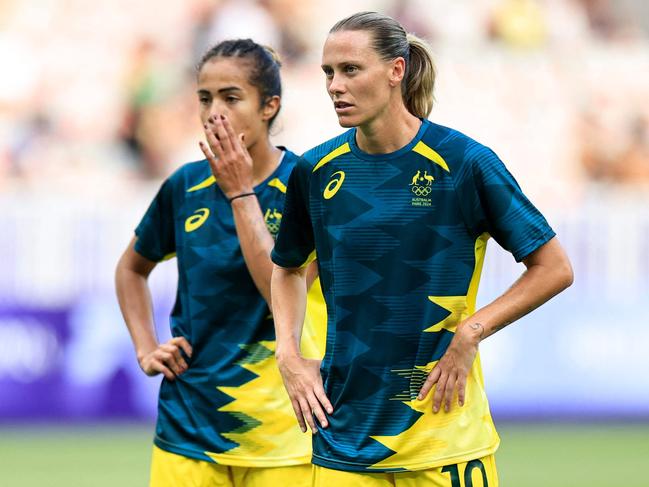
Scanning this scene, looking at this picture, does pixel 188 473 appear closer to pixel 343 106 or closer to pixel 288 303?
pixel 288 303

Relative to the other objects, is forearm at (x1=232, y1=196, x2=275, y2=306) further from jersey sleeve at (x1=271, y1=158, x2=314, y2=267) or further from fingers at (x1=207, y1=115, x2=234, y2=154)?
jersey sleeve at (x1=271, y1=158, x2=314, y2=267)

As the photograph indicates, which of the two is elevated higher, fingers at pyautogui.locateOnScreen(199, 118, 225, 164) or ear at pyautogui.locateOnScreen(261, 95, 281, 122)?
ear at pyautogui.locateOnScreen(261, 95, 281, 122)

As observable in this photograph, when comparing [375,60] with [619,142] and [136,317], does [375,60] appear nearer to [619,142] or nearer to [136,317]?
[136,317]

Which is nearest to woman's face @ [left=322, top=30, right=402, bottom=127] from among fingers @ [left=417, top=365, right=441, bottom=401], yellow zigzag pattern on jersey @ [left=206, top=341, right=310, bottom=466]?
fingers @ [left=417, top=365, right=441, bottom=401]

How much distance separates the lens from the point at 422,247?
12.1 ft

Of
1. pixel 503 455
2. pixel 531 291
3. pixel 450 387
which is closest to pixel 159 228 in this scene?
pixel 450 387

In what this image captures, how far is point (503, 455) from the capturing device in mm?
9203

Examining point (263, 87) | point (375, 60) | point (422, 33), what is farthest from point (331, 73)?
point (422, 33)

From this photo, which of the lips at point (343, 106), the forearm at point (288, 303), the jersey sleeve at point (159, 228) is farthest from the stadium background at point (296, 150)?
the lips at point (343, 106)

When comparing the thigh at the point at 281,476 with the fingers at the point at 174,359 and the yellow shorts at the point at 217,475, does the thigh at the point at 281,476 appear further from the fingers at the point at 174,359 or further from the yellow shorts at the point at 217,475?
the fingers at the point at 174,359

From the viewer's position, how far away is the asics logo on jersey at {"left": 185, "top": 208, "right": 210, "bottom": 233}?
4.66 meters

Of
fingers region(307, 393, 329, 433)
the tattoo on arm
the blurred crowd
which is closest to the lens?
the tattoo on arm

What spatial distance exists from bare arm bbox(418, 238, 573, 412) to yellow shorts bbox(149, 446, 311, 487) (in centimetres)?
107

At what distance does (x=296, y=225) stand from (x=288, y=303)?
255 millimetres
